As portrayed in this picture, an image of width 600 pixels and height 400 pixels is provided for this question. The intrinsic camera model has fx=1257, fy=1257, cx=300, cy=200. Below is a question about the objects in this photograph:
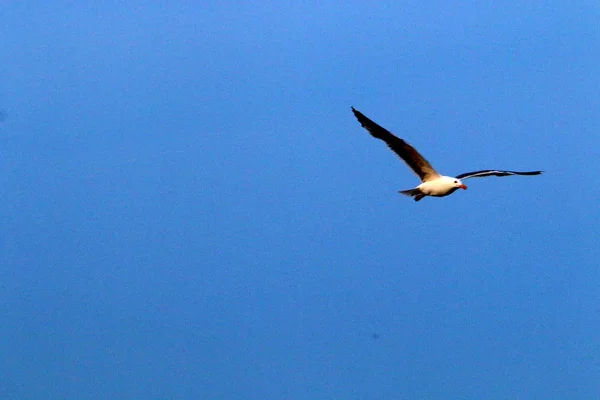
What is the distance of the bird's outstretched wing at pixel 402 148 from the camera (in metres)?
17.9

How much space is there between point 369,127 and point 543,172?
2.65 meters

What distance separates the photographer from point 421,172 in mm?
18391

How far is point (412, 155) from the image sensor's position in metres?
18.1

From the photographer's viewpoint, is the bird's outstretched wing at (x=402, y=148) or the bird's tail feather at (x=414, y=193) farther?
the bird's tail feather at (x=414, y=193)

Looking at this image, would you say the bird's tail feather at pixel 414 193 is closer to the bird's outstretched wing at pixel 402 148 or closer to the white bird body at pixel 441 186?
the white bird body at pixel 441 186

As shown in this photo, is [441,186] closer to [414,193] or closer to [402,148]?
[414,193]

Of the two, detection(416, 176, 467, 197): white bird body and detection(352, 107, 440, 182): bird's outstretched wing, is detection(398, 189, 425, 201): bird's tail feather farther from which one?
→ detection(352, 107, 440, 182): bird's outstretched wing

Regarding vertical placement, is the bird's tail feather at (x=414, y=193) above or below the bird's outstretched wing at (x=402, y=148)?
below

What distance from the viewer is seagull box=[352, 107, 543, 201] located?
1797 centimetres

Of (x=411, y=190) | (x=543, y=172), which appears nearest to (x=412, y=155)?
(x=411, y=190)

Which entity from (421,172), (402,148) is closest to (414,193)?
(421,172)

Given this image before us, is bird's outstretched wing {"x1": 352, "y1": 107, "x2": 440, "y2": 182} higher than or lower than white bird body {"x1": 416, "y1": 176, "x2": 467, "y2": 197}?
higher

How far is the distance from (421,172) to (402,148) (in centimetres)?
55

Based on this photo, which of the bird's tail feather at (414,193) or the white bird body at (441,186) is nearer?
the white bird body at (441,186)
